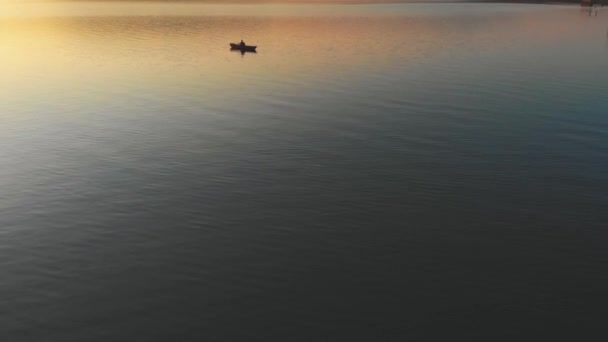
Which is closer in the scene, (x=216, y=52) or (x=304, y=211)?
(x=304, y=211)

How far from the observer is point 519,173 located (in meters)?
44.0

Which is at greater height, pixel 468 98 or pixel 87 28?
pixel 87 28

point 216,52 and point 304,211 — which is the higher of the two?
point 216,52

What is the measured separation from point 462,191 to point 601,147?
19749 millimetres

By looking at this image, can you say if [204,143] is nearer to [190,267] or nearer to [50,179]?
[50,179]

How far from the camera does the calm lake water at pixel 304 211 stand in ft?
81.0

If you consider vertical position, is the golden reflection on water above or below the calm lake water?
above

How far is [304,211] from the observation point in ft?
120

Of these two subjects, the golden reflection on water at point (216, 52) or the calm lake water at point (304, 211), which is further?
the golden reflection on water at point (216, 52)

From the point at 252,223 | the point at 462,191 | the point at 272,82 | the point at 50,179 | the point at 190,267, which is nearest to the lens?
the point at 190,267

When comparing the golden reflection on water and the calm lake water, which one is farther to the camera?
the golden reflection on water

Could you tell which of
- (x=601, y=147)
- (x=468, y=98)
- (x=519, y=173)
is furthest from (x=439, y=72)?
(x=519, y=173)

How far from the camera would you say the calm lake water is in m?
24.7

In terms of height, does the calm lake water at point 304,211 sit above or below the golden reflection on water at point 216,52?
below
